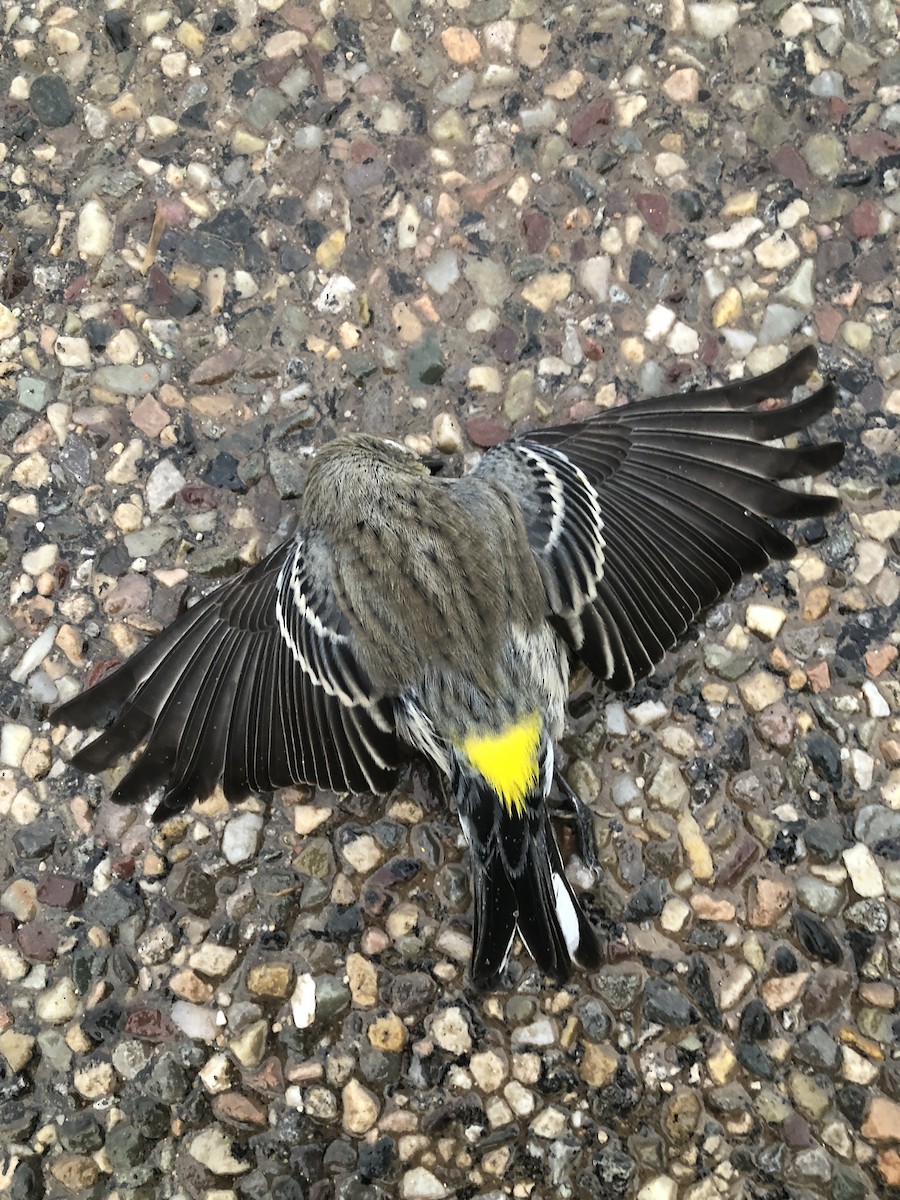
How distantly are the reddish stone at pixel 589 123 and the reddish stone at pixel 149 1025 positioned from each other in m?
3.99

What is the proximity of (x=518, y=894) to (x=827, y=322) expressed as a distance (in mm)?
2666

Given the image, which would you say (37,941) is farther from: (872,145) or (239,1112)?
(872,145)

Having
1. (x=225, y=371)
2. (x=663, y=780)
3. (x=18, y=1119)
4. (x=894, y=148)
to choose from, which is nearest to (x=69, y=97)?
(x=225, y=371)

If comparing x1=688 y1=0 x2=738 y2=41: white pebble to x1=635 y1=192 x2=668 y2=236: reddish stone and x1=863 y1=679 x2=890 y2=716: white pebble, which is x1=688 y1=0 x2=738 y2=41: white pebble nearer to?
x1=635 y1=192 x2=668 y2=236: reddish stone

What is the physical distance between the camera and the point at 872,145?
4707 millimetres

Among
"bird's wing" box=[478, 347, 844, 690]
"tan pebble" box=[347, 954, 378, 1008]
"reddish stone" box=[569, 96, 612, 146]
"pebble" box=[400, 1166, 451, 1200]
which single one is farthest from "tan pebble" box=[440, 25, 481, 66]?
"pebble" box=[400, 1166, 451, 1200]

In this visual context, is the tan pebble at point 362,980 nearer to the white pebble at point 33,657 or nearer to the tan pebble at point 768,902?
the tan pebble at point 768,902

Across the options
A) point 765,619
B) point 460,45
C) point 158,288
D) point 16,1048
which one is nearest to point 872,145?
point 460,45

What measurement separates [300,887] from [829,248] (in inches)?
134

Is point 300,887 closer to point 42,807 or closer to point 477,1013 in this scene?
point 477,1013

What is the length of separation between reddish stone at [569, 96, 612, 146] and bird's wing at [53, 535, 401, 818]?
220 cm

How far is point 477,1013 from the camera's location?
401 centimetres

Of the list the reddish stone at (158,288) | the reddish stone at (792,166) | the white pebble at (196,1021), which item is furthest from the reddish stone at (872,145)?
the white pebble at (196,1021)

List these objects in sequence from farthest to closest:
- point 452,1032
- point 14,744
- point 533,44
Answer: point 533,44 → point 14,744 → point 452,1032
